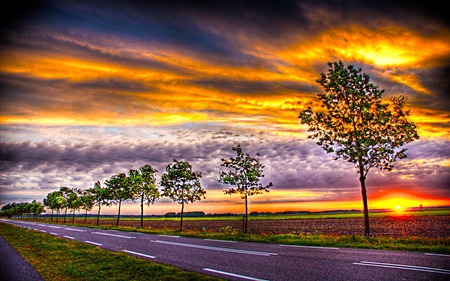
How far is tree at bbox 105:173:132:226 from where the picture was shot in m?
50.7

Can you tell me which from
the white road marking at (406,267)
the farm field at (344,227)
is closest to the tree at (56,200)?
the farm field at (344,227)

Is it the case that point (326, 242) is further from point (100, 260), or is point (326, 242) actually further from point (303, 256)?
point (100, 260)

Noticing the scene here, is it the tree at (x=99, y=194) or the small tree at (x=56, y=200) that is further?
the small tree at (x=56, y=200)

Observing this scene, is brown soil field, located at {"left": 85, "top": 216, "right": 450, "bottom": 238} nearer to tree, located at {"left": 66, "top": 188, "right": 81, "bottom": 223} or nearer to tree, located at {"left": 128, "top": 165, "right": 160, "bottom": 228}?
tree, located at {"left": 128, "top": 165, "right": 160, "bottom": 228}

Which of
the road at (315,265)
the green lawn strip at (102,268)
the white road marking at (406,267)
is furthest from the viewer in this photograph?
the green lawn strip at (102,268)

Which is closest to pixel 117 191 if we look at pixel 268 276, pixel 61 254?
pixel 61 254

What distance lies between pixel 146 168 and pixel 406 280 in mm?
42855

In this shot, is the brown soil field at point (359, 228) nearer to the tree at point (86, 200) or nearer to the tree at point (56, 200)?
the tree at point (86, 200)

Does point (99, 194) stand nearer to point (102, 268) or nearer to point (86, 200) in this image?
point (86, 200)

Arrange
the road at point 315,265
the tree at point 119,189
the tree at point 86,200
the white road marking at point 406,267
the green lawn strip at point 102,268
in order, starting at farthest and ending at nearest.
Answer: the tree at point 86,200 < the tree at point 119,189 < the green lawn strip at point 102,268 < the white road marking at point 406,267 < the road at point 315,265

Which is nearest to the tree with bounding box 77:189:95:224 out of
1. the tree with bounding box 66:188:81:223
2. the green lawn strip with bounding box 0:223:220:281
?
the tree with bounding box 66:188:81:223

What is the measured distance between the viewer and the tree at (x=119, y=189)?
50681 mm

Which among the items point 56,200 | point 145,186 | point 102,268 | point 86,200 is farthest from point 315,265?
point 56,200

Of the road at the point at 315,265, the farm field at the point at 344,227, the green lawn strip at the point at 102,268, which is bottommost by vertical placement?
the farm field at the point at 344,227
